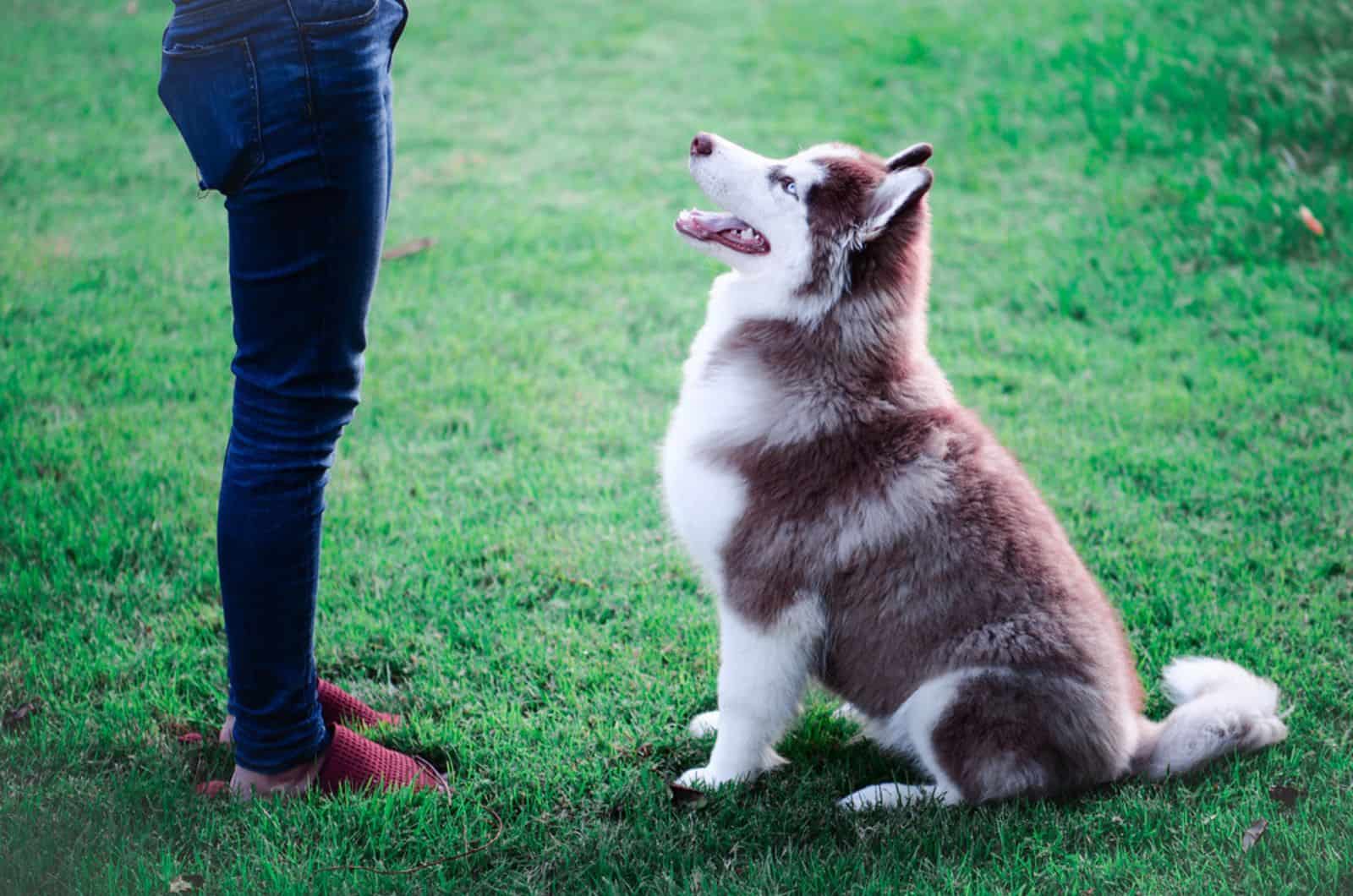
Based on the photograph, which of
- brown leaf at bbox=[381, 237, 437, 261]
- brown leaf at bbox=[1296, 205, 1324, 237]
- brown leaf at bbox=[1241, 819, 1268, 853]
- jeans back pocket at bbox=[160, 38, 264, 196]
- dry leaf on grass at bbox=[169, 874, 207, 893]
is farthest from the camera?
brown leaf at bbox=[381, 237, 437, 261]

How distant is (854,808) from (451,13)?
1007cm

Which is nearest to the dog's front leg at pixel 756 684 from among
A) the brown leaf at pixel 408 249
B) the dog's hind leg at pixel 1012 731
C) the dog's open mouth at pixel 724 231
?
the dog's hind leg at pixel 1012 731

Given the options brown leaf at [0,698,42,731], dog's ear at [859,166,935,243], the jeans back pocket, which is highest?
the jeans back pocket

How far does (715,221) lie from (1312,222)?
4640mm

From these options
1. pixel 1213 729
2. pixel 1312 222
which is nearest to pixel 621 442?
pixel 1213 729

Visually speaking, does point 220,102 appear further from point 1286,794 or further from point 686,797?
point 1286,794

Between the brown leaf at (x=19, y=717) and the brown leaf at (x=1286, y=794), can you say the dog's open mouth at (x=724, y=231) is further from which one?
the brown leaf at (x=19, y=717)

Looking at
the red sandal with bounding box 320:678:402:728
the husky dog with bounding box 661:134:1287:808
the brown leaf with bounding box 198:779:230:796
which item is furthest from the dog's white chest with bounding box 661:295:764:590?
the brown leaf with bounding box 198:779:230:796

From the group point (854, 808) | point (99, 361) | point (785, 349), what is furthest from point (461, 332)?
point (854, 808)

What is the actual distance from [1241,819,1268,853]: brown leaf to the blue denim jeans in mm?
2132

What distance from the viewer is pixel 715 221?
9.45 feet

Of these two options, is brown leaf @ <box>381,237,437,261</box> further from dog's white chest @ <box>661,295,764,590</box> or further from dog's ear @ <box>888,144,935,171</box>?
dog's ear @ <box>888,144,935,171</box>

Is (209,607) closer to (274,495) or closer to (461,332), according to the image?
(274,495)

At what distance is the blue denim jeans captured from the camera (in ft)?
6.86
